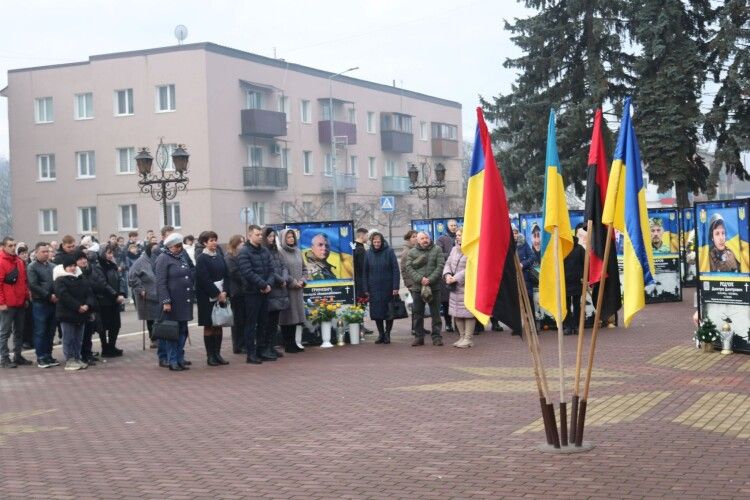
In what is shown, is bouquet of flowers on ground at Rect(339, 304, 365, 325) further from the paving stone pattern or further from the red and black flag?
the red and black flag

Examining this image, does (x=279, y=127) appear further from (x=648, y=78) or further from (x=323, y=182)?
(x=648, y=78)

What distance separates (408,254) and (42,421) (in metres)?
8.18

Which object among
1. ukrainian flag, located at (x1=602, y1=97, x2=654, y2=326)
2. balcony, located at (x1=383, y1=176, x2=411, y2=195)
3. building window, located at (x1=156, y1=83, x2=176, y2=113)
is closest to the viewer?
ukrainian flag, located at (x1=602, y1=97, x2=654, y2=326)

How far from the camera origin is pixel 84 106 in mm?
56469

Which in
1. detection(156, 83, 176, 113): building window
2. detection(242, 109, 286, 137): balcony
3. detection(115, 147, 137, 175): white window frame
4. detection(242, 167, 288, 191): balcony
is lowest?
detection(242, 167, 288, 191): balcony

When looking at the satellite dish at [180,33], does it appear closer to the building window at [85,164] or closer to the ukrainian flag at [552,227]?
the building window at [85,164]

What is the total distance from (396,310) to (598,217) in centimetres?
957

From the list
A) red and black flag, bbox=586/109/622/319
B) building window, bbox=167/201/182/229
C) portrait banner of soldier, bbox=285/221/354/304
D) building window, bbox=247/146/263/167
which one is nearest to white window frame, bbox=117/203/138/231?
building window, bbox=167/201/182/229

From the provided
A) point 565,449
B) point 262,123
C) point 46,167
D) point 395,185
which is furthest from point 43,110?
point 565,449

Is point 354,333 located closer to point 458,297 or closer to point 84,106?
point 458,297

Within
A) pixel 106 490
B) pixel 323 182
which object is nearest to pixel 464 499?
pixel 106 490

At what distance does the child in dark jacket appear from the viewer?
16.0 m

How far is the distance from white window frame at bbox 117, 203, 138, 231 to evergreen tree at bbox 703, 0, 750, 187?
31.4 meters

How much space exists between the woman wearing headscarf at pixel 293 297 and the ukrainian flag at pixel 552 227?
8821 mm
